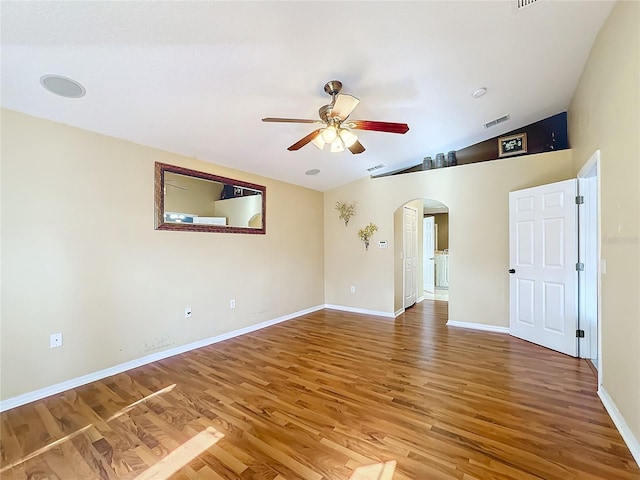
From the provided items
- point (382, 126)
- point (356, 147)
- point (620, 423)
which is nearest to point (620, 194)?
point (620, 423)

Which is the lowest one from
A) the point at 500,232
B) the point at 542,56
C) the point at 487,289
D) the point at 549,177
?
the point at 487,289

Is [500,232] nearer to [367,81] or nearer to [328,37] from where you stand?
[367,81]

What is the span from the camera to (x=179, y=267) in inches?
137

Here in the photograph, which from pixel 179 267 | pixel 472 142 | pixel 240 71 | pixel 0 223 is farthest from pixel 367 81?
pixel 0 223

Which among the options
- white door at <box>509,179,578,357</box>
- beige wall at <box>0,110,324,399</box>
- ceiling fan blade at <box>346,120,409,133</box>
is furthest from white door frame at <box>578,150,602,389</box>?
beige wall at <box>0,110,324,399</box>

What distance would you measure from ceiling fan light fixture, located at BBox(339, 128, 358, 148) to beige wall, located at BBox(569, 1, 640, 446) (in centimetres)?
190

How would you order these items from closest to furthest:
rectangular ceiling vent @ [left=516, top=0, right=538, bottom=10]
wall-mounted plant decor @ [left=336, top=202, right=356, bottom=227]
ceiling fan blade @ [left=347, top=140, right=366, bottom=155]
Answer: rectangular ceiling vent @ [left=516, top=0, right=538, bottom=10], ceiling fan blade @ [left=347, top=140, right=366, bottom=155], wall-mounted plant decor @ [left=336, top=202, right=356, bottom=227]

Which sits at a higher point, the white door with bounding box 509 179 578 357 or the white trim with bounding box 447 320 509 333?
the white door with bounding box 509 179 578 357

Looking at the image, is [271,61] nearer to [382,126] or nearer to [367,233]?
[382,126]

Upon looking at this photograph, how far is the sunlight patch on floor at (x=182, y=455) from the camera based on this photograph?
1.64m

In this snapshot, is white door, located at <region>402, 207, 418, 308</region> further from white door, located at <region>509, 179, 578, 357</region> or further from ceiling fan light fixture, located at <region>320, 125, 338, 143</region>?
ceiling fan light fixture, located at <region>320, 125, 338, 143</region>

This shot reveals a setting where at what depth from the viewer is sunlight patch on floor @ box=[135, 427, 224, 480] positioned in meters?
1.64

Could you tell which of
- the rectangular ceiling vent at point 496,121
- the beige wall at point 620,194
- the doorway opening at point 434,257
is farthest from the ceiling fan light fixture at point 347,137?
the doorway opening at point 434,257

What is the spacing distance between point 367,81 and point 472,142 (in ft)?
8.63
